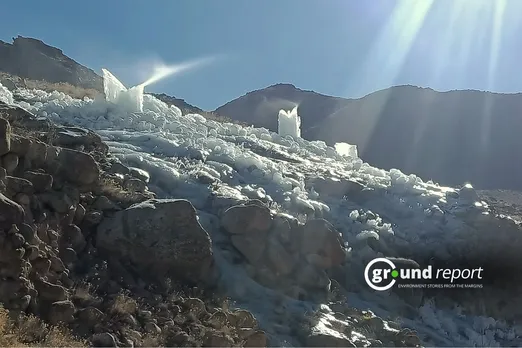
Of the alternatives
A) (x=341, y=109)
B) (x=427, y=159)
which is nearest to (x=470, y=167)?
(x=427, y=159)

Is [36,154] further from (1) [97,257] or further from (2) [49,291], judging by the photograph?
(2) [49,291]

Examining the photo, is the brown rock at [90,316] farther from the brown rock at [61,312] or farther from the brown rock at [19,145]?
the brown rock at [19,145]

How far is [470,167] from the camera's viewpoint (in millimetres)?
82812

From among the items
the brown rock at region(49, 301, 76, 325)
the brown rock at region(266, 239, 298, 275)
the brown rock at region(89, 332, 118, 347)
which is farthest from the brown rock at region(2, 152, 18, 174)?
the brown rock at region(266, 239, 298, 275)

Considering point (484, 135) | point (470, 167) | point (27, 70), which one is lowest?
point (27, 70)

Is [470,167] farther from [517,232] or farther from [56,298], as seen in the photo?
[56,298]

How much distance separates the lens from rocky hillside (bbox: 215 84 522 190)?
8206 centimetres

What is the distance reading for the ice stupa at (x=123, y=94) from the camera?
23594 mm

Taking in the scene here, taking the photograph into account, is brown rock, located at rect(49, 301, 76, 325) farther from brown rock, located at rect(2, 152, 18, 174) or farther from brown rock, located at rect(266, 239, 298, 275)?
brown rock, located at rect(266, 239, 298, 275)

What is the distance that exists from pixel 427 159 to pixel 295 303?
77102 mm
